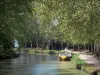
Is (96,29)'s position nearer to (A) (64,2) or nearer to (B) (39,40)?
(A) (64,2)

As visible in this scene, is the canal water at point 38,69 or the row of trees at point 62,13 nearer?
the row of trees at point 62,13

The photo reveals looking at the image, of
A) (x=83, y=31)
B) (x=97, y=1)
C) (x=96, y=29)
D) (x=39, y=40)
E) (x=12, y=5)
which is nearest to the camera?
(x=12, y=5)

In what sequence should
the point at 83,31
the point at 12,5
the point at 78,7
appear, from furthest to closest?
the point at 83,31, the point at 78,7, the point at 12,5

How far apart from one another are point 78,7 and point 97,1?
2060mm

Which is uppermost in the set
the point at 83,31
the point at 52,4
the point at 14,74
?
the point at 52,4

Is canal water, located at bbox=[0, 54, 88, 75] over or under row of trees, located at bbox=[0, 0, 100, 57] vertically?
under

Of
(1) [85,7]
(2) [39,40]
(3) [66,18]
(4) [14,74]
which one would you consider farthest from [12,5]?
(2) [39,40]

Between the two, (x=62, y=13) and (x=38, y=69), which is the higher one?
(x=62, y=13)

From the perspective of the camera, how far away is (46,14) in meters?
25.7

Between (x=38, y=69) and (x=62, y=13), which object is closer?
(x=62, y=13)

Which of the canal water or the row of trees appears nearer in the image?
the row of trees

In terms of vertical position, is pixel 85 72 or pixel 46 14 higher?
pixel 46 14

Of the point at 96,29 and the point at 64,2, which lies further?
the point at 96,29

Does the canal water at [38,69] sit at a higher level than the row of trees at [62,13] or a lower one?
lower
